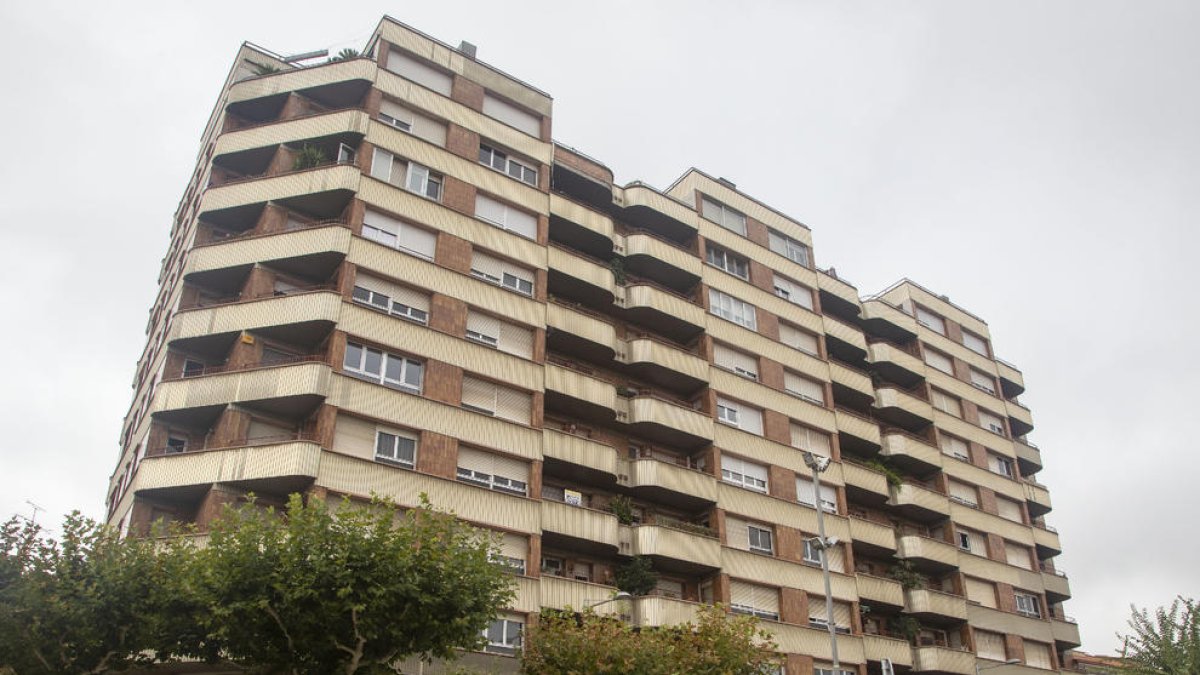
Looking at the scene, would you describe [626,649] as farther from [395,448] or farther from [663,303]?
[663,303]

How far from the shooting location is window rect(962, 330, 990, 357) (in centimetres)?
6091

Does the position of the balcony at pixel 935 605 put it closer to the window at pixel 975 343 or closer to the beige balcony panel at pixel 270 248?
the window at pixel 975 343

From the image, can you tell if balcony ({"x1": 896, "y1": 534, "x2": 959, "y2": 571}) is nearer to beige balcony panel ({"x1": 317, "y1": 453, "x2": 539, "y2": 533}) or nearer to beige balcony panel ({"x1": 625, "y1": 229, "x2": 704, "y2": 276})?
beige balcony panel ({"x1": 625, "y1": 229, "x2": 704, "y2": 276})

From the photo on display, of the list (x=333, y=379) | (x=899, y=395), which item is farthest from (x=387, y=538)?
(x=899, y=395)

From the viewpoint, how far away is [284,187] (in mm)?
35750

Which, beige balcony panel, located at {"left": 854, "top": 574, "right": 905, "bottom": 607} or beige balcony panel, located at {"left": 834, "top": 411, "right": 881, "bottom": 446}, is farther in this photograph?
beige balcony panel, located at {"left": 834, "top": 411, "right": 881, "bottom": 446}

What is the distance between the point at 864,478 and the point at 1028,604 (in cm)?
1387

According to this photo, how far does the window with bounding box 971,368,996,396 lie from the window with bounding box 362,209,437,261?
119 ft

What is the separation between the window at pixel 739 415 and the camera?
43.1 metres

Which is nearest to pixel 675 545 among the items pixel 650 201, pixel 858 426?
pixel 858 426

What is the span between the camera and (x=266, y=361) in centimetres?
3331

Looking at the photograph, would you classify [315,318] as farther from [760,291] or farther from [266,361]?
[760,291]

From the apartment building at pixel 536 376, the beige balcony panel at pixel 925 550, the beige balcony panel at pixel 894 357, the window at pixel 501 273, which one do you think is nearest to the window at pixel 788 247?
the apartment building at pixel 536 376

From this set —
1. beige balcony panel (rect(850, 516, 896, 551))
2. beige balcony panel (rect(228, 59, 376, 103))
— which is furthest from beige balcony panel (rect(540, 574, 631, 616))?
beige balcony panel (rect(228, 59, 376, 103))
